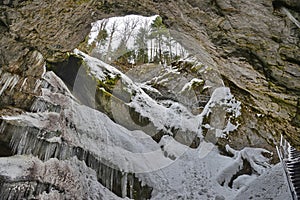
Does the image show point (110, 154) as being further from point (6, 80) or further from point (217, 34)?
point (217, 34)

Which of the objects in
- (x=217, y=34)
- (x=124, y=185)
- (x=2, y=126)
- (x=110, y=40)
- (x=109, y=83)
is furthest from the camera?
(x=110, y=40)

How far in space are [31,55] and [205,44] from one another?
118 inches

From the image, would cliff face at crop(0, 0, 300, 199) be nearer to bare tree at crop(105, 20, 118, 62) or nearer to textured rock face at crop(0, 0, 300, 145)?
textured rock face at crop(0, 0, 300, 145)

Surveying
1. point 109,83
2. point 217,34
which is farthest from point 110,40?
point 217,34

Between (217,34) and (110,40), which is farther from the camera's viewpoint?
(110,40)

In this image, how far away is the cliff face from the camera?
3026 mm

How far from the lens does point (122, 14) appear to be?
16.1 feet

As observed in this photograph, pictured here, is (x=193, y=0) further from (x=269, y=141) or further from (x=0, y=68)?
(x=269, y=141)

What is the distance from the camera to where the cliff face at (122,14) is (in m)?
3.03

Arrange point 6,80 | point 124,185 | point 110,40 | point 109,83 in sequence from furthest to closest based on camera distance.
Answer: point 110,40 < point 109,83 < point 124,185 < point 6,80

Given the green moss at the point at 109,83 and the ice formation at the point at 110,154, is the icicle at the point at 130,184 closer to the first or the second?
the ice formation at the point at 110,154

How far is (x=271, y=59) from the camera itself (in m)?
3.28

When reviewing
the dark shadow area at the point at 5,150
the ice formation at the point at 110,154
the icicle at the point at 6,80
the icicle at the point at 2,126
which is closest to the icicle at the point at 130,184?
the ice formation at the point at 110,154

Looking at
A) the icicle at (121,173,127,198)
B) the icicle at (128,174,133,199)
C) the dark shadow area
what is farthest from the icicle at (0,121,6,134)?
the icicle at (128,174,133,199)
